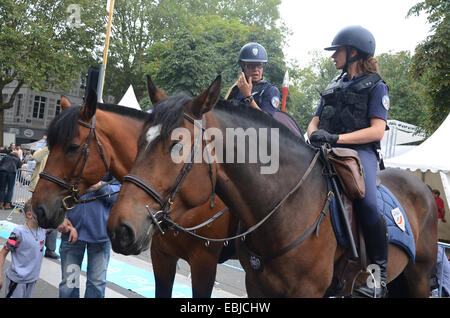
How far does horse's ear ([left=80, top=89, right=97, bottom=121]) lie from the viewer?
3.52 m

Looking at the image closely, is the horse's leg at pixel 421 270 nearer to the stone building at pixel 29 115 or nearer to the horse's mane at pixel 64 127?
the horse's mane at pixel 64 127

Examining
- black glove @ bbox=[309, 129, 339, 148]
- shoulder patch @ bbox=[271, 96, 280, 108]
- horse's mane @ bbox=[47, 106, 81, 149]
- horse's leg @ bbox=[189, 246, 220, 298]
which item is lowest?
horse's leg @ bbox=[189, 246, 220, 298]

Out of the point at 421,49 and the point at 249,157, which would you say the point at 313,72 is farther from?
the point at 249,157

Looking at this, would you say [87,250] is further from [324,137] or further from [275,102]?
[324,137]

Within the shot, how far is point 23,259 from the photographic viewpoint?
4031 mm

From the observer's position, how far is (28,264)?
4.04m

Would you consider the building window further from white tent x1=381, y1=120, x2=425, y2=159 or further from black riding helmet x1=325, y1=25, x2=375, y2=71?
black riding helmet x1=325, y1=25, x2=375, y2=71

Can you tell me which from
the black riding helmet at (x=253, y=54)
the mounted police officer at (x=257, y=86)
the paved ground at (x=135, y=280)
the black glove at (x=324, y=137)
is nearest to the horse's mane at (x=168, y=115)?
the black glove at (x=324, y=137)

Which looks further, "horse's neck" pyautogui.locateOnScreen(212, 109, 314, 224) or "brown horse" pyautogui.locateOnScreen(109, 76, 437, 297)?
"horse's neck" pyautogui.locateOnScreen(212, 109, 314, 224)

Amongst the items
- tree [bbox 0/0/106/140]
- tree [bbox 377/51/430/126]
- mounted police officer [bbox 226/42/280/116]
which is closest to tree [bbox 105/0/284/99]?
tree [bbox 0/0/106/140]

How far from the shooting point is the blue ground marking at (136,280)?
5.67 metres

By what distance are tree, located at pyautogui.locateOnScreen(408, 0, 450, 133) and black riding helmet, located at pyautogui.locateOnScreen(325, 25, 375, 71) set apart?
12.2 metres

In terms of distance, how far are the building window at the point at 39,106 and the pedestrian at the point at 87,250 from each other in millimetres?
43467
